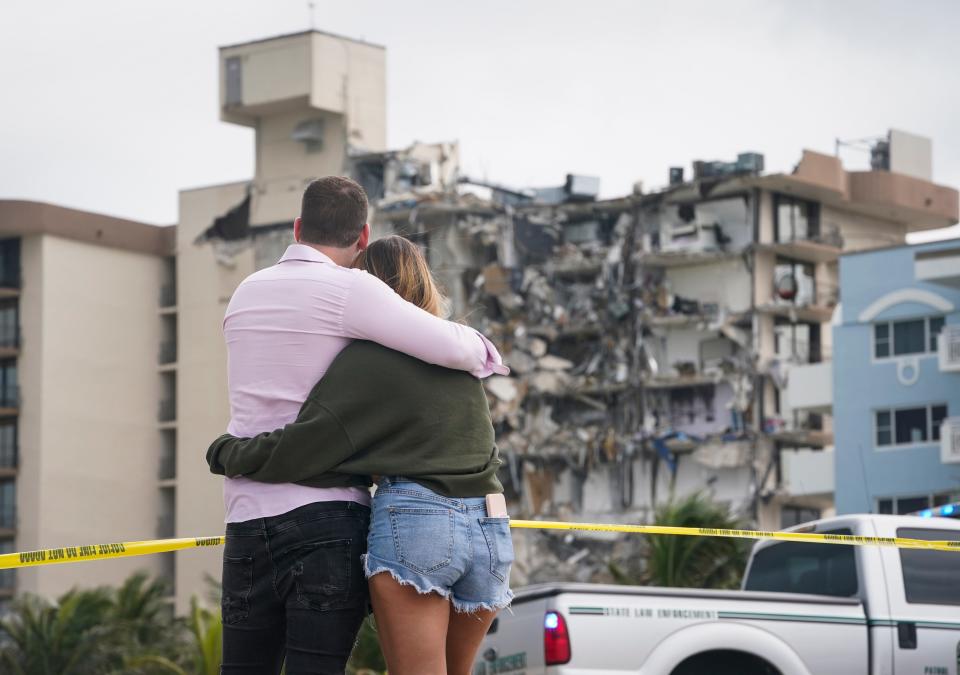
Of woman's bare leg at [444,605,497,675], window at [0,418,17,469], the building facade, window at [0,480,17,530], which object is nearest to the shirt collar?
woman's bare leg at [444,605,497,675]

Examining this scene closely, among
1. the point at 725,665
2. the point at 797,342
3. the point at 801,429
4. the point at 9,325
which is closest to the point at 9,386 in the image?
the point at 9,325

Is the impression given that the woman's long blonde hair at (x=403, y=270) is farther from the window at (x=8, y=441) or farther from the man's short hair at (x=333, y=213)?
the window at (x=8, y=441)

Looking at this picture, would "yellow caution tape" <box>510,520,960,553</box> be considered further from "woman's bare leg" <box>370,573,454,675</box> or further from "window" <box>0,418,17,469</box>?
"window" <box>0,418,17,469</box>

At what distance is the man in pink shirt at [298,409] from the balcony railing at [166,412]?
84.9 metres

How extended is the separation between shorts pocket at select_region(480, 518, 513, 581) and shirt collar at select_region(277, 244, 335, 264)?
2.77ft

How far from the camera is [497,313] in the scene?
7975 cm

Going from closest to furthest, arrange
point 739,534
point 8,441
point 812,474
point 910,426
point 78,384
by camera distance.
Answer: point 739,534, point 910,426, point 812,474, point 8,441, point 78,384

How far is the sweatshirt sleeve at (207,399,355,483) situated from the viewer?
15.1 feet

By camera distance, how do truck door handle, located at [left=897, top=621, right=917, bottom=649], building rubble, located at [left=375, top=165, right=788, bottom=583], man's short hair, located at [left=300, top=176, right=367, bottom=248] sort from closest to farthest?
man's short hair, located at [left=300, top=176, right=367, bottom=248], truck door handle, located at [left=897, top=621, right=917, bottom=649], building rubble, located at [left=375, top=165, right=788, bottom=583]

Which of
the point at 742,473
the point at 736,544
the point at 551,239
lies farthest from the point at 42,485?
the point at 736,544

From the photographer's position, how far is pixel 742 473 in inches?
2862

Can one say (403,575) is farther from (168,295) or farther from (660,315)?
(168,295)

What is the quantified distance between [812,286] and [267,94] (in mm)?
25564

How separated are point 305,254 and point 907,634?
22.9 ft
